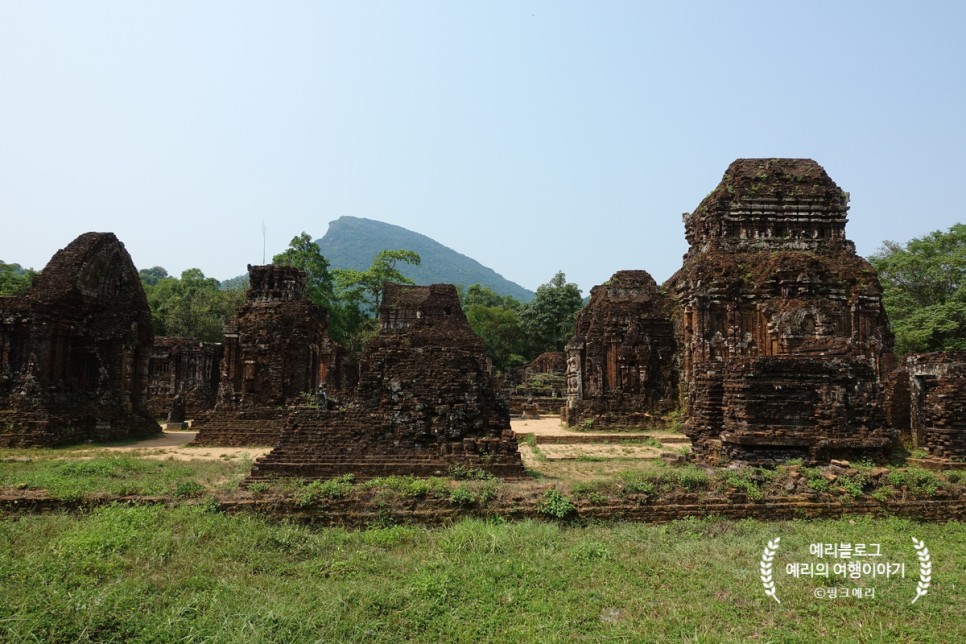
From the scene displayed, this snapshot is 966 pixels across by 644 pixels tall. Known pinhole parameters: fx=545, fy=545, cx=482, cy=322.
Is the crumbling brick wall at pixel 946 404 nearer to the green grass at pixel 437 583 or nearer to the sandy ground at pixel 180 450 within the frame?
the green grass at pixel 437 583

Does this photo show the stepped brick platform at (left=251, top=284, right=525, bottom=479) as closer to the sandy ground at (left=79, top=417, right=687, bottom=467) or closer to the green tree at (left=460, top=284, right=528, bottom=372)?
the sandy ground at (left=79, top=417, right=687, bottom=467)

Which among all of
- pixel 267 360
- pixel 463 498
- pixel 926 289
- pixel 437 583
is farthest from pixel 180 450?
pixel 926 289

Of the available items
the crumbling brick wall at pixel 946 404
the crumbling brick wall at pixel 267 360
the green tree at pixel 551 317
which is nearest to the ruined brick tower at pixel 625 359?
the crumbling brick wall at pixel 946 404

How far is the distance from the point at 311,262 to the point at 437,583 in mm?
38834

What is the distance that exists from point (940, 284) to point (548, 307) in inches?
1243

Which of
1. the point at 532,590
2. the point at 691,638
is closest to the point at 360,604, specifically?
the point at 532,590

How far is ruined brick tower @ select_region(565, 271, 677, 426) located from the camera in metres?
21.1

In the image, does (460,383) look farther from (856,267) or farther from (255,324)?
(856,267)

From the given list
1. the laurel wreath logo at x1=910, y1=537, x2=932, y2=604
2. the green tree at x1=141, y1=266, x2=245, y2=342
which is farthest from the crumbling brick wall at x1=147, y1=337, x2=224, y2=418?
the laurel wreath logo at x1=910, y1=537, x2=932, y2=604

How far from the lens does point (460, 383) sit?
9812 millimetres

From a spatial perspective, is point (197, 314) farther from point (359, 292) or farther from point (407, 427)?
point (407, 427)

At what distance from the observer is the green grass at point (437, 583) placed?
4367mm

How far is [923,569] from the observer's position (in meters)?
5.76

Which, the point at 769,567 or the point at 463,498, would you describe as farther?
the point at 463,498
